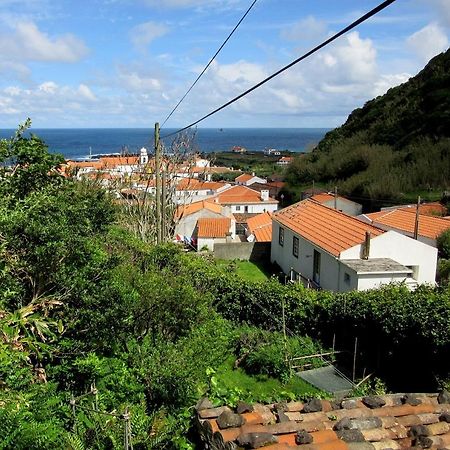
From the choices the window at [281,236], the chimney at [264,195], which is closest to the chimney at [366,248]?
the window at [281,236]

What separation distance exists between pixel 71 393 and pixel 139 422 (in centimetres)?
137

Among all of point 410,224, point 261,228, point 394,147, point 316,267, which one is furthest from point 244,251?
point 394,147

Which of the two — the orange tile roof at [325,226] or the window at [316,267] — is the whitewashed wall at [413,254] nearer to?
the orange tile roof at [325,226]

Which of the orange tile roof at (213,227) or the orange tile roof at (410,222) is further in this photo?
the orange tile roof at (213,227)

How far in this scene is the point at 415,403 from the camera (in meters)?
6.39

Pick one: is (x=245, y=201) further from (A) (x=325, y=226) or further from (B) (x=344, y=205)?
(A) (x=325, y=226)

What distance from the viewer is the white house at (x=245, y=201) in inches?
2063

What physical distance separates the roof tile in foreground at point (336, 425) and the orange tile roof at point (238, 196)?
45.7 meters

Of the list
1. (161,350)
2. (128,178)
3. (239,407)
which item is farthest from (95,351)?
(128,178)

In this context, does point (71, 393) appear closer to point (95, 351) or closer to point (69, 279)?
point (95, 351)

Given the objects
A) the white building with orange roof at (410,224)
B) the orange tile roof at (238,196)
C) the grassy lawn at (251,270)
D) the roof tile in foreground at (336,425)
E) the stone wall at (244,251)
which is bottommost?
the grassy lawn at (251,270)

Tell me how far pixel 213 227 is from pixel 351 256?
51.5ft


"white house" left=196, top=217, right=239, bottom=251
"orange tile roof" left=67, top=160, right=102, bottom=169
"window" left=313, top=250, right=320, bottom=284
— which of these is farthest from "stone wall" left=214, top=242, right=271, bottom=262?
"orange tile roof" left=67, top=160, right=102, bottom=169

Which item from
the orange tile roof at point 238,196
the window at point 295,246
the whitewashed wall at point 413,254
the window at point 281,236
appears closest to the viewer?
the whitewashed wall at point 413,254
